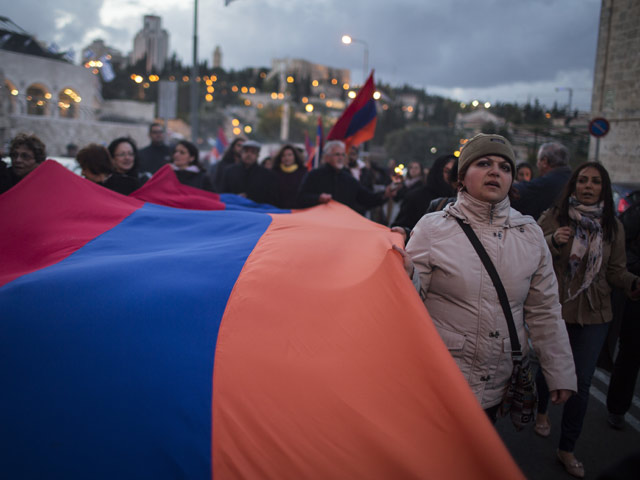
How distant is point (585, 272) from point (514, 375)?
1578 millimetres

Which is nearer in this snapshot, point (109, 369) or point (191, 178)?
point (109, 369)

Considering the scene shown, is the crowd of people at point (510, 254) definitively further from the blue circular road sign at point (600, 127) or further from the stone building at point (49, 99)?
the stone building at point (49, 99)

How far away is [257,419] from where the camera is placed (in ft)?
6.22

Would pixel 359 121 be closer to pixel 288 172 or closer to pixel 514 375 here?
pixel 288 172

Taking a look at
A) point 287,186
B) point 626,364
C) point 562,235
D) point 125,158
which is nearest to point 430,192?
point 562,235

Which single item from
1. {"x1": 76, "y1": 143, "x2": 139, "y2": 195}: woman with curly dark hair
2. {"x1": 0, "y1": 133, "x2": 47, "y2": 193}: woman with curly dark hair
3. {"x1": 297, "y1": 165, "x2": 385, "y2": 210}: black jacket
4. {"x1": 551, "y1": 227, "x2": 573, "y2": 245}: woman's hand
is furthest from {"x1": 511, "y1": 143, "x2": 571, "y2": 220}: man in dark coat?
{"x1": 0, "y1": 133, "x2": 47, "y2": 193}: woman with curly dark hair

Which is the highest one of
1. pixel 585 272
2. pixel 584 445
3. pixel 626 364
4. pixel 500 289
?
pixel 500 289

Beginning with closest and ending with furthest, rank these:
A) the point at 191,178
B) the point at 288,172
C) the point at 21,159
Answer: the point at 21,159 → the point at 191,178 → the point at 288,172

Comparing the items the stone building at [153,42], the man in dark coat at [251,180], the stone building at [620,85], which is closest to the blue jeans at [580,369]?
the man in dark coat at [251,180]

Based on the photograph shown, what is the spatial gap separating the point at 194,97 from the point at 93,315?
1605 centimetres

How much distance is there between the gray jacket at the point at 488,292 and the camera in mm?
2488

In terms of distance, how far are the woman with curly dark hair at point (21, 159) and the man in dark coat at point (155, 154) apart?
338 cm

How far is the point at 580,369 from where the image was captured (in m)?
3.75

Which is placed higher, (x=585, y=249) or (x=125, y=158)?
(x=125, y=158)
